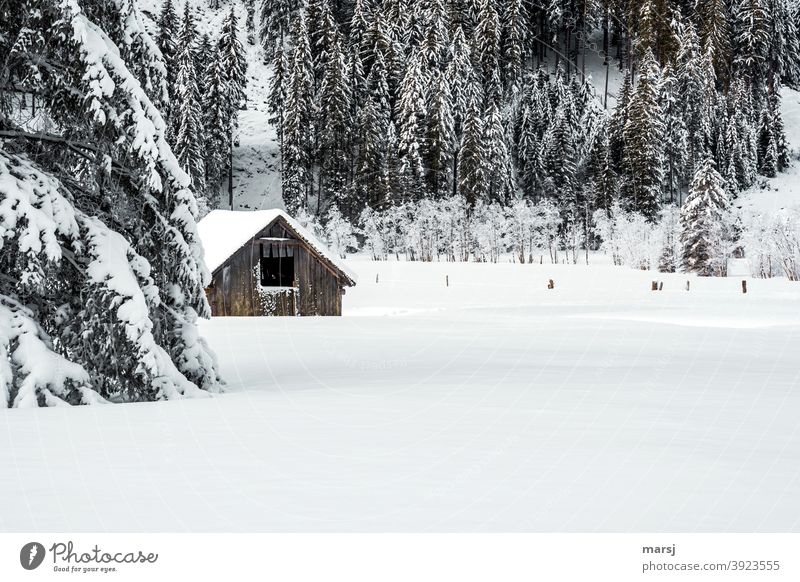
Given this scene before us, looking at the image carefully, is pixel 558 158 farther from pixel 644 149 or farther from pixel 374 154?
pixel 374 154

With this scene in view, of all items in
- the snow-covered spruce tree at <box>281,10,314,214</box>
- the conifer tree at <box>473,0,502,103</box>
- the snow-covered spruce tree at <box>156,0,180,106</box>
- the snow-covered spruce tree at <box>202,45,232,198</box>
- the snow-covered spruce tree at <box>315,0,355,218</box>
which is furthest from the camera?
the conifer tree at <box>473,0,502,103</box>

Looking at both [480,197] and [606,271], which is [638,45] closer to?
[480,197]

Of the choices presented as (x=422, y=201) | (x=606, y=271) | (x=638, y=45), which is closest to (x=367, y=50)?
(x=422, y=201)

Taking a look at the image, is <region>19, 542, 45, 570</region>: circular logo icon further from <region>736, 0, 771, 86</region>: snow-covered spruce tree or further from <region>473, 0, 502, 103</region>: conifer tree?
<region>736, 0, 771, 86</region>: snow-covered spruce tree

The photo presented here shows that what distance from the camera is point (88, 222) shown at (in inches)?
388

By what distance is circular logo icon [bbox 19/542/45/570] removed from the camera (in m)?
4.01

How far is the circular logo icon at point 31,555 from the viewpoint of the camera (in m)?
4.01

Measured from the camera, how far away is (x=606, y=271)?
50656mm

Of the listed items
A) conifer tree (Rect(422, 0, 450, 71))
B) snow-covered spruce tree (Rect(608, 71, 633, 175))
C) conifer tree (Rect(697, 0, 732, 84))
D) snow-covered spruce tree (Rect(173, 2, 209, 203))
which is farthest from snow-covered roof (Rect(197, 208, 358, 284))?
conifer tree (Rect(697, 0, 732, 84))

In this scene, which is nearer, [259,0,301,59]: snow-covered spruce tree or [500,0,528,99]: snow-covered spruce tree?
[500,0,528,99]: snow-covered spruce tree

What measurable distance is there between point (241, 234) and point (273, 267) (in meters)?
2.37

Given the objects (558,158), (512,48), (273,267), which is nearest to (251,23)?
(512,48)

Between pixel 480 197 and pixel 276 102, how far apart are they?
23577 millimetres

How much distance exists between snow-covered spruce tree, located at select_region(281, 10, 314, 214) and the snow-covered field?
54671mm
